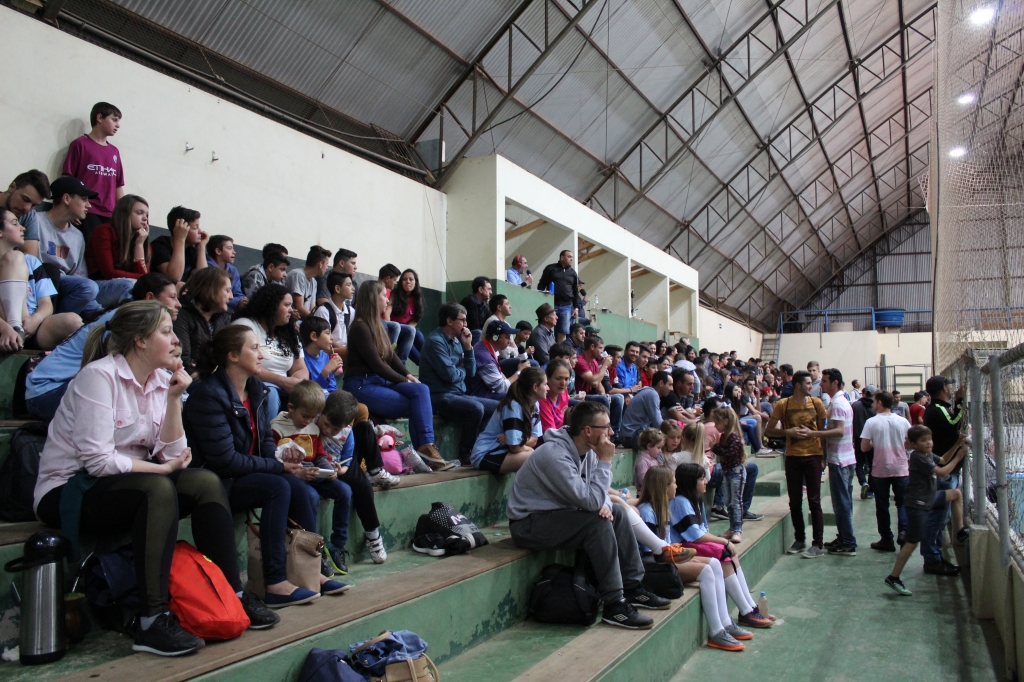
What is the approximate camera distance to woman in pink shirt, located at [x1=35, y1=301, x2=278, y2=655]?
2174 millimetres

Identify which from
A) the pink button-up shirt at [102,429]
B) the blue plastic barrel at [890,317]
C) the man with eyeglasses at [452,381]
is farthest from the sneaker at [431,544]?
the blue plastic barrel at [890,317]

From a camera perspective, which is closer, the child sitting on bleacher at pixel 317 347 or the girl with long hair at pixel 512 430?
the child sitting on bleacher at pixel 317 347

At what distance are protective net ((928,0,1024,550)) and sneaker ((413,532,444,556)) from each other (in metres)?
2.64

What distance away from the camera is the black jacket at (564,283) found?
9695 millimetres

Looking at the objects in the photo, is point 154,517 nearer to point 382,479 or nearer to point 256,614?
point 256,614

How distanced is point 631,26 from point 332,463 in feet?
34.8

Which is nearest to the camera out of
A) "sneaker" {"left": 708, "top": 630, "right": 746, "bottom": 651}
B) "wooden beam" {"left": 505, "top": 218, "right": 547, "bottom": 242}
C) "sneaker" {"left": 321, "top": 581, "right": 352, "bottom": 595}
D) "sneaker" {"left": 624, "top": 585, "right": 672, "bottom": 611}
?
"sneaker" {"left": 321, "top": 581, "right": 352, "bottom": 595}

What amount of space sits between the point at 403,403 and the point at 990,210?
362cm

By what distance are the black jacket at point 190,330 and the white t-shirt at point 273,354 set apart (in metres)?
0.19

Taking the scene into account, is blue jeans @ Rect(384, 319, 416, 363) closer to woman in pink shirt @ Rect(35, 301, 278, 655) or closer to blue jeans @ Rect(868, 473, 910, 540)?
woman in pink shirt @ Rect(35, 301, 278, 655)

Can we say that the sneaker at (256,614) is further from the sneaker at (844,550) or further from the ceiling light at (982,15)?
the sneaker at (844,550)

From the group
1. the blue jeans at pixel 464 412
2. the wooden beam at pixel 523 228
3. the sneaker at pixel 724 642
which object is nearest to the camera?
the sneaker at pixel 724 642

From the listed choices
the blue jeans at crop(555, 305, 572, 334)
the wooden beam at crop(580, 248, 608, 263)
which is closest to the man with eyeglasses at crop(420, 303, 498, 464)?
the blue jeans at crop(555, 305, 572, 334)

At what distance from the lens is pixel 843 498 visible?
5949mm
